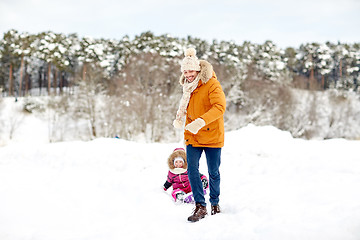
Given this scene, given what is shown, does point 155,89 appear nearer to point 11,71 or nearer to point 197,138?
point 197,138

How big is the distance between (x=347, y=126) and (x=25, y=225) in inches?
1412

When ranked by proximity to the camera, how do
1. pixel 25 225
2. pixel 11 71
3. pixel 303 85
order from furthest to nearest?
pixel 11 71, pixel 303 85, pixel 25 225

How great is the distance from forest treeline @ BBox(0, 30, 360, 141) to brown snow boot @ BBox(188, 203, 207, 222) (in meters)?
20.4

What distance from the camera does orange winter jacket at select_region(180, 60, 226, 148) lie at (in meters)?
2.87

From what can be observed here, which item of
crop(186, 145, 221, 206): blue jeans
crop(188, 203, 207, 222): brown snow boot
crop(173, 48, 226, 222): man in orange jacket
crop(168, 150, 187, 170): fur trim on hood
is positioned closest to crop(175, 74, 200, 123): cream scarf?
crop(173, 48, 226, 222): man in orange jacket

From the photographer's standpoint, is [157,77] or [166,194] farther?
[157,77]

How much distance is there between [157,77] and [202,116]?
2223 cm

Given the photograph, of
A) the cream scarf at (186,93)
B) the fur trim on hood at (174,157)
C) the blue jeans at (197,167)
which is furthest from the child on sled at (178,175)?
the cream scarf at (186,93)

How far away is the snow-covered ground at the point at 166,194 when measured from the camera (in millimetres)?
2500

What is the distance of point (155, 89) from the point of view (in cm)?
2453

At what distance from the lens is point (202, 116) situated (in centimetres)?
279

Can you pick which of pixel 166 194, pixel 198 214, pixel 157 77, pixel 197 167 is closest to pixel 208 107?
pixel 197 167

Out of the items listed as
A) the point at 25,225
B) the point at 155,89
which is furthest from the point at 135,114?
the point at 25,225

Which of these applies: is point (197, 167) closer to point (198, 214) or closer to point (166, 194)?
point (198, 214)
